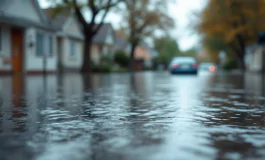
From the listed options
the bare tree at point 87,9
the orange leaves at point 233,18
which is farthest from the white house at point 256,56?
the bare tree at point 87,9

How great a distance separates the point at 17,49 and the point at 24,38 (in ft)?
2.72

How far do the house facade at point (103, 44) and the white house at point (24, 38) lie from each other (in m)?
16.6

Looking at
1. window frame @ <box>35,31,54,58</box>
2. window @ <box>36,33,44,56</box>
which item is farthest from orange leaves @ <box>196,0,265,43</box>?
window @ <box>36,33,44,56</box>

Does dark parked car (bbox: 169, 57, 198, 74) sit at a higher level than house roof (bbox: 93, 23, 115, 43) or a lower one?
lower

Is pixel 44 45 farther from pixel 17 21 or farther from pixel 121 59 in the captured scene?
pixel 121 59

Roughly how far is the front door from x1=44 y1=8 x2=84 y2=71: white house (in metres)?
7.16

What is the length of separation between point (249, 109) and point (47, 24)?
21.1 meters

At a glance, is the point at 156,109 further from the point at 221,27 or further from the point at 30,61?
the point at 221,27

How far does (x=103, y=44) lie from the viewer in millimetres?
43938

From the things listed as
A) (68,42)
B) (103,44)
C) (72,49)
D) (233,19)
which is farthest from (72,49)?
(233,19)

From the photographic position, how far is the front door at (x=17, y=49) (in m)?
21.9

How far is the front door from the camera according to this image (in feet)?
71.7

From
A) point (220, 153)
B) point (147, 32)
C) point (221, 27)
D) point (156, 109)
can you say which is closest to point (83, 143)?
point (220, 153)

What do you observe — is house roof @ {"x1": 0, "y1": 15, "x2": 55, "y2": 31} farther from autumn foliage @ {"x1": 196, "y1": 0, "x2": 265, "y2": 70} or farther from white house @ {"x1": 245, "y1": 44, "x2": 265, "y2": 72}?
autumn foliage @ {"x1": 196, "y1": 0, "x2": 265, "y2": 70}
